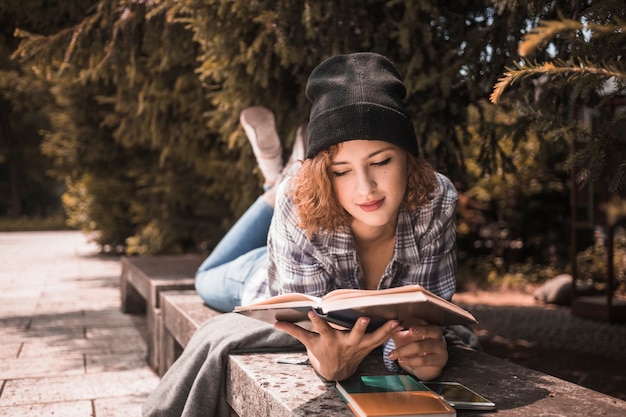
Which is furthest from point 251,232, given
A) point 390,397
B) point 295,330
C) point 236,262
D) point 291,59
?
point 390,397

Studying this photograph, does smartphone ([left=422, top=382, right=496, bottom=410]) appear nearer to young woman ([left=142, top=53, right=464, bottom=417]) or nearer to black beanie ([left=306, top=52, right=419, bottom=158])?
young woman ([left=142, top=53, right=464, bottom=417])

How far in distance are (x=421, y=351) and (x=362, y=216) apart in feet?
1.59

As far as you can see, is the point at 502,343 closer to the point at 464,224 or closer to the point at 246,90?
the point at 246,90

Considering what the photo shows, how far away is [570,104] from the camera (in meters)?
3.14

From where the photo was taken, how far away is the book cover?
1.69m

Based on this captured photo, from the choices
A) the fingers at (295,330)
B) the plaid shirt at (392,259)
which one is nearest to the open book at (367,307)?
the fingers at (295,330)

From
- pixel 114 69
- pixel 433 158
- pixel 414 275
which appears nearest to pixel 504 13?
pixel 433 158

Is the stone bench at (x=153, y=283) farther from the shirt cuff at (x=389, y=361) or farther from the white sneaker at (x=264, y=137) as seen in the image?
the shirt cuff at (x=389, y=361)

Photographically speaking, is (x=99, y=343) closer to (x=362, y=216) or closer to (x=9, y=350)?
(x=9, y=350)

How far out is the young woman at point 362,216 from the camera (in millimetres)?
2104

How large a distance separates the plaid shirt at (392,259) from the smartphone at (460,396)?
0.47 meters

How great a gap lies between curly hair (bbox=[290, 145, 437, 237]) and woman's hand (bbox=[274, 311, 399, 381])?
0.44 meters

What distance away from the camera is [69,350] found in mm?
4891

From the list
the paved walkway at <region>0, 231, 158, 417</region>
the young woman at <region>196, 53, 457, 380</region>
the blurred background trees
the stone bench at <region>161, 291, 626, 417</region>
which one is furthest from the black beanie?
the paved walkway at <region>0, 231, 158, 417</region>
